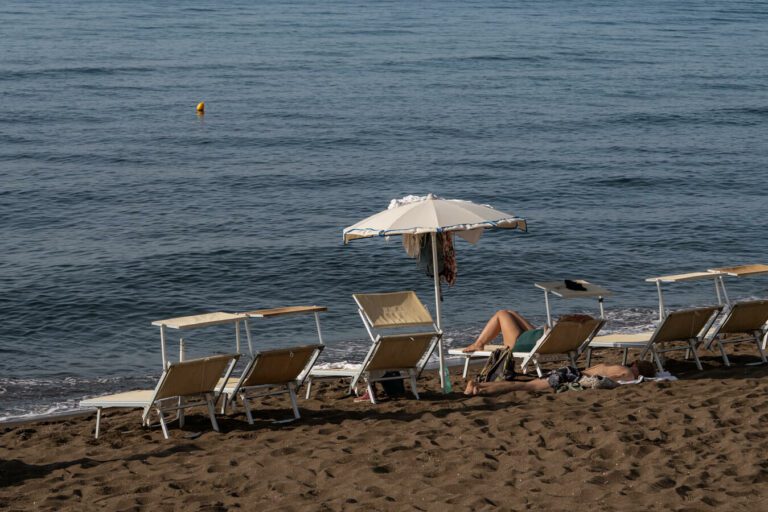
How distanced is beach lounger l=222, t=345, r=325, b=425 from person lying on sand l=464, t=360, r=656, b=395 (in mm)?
1726

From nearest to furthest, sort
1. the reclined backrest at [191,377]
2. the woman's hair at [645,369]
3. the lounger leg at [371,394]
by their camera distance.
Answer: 1. the reclined backrest at [191,377]
2. the lounger leg at [371,394]
3. the woman's hair at [645,369]

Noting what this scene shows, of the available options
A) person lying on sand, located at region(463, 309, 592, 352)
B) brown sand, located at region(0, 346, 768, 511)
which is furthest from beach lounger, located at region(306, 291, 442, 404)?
person lying on sand, located at region(463, 309, 592, 352)

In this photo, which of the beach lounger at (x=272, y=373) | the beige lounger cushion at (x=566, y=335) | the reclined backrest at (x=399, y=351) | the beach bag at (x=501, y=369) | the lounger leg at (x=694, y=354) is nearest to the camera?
the beach lounger at (x=272, y=373)

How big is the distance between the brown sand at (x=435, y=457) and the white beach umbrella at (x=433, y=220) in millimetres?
1609

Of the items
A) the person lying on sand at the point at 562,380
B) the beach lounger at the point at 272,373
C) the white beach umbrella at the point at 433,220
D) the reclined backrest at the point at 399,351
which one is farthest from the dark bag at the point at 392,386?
the beach lounger at the point at 272,373

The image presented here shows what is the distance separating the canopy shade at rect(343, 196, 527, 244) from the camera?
9.79 m

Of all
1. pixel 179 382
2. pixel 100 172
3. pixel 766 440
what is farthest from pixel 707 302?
pixel 100 172

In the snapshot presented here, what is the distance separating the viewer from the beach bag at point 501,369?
10.5 m

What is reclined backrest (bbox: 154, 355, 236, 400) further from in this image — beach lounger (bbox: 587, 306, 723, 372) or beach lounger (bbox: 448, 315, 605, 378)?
beach lounger (bbox: 587, 306, 723, 372)

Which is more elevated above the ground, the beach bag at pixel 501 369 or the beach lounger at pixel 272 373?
the beach lounger at pixel 272 373

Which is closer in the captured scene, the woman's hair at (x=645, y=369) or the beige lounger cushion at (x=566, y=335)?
the beige lounger cushion at (x=566, y=335)

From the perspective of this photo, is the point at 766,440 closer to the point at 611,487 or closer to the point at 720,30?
the point at 611,487

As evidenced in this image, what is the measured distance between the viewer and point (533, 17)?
3260 inches

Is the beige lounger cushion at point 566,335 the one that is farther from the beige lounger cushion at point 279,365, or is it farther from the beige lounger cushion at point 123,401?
the beige lounger cushion at point 123,401
